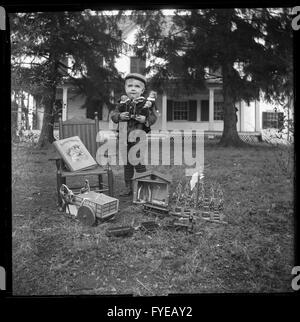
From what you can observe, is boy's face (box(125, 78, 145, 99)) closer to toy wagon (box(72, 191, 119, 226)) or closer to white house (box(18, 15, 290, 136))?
white house (box(18, 15, 290, 136))

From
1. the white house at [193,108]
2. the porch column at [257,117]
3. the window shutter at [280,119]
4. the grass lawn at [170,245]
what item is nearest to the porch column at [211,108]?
the white house at [193,108]

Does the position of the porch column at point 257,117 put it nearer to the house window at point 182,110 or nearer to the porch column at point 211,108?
the porch column at point 211,108

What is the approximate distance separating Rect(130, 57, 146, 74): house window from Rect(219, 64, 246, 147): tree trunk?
1.72 ft

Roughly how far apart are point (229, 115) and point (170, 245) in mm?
939

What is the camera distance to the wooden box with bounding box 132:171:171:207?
2.08 meters

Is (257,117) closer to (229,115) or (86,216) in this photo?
(229,115)

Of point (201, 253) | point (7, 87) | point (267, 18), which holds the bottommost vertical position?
point (201, 253)

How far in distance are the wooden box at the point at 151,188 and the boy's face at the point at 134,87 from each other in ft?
1.79

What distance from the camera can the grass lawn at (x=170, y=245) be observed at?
1761 mm

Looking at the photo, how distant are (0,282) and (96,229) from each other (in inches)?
24.0

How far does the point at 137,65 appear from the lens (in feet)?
6.68

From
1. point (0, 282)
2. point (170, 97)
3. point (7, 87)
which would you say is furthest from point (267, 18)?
point (0, 282)
